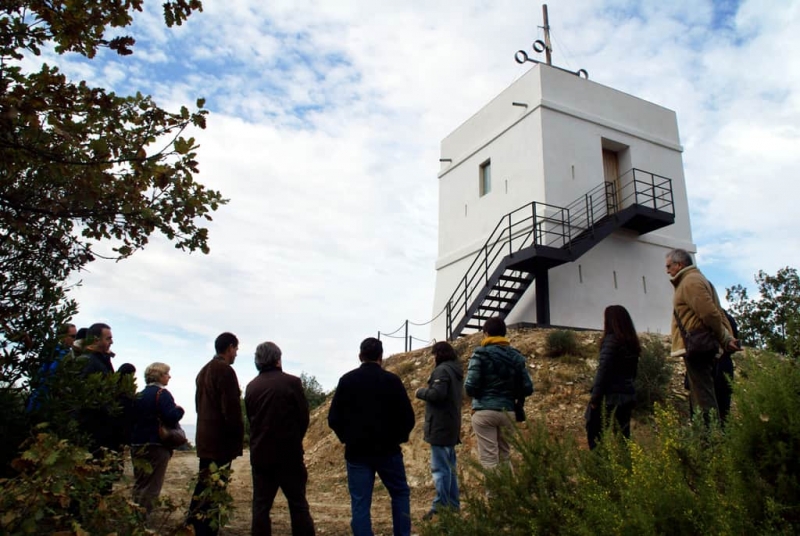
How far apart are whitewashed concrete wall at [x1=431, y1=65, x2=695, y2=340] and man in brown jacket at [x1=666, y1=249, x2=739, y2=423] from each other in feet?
31.4

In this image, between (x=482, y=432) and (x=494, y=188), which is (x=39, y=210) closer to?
(x=482, y=432)

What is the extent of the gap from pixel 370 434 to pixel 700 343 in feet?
9.16

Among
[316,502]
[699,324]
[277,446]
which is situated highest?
[699,324]

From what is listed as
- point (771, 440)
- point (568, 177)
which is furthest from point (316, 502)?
point (568, 177)

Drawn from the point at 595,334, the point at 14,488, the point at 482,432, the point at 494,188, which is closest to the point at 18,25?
the point at 14,488

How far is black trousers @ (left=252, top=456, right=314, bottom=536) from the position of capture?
16.6 feet

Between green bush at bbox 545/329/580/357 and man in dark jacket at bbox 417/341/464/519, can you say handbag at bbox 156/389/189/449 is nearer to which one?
man in dark jacket at bbox 417/341/464/519

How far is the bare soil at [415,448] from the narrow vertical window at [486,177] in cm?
528

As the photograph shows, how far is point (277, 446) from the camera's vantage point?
5.12 m

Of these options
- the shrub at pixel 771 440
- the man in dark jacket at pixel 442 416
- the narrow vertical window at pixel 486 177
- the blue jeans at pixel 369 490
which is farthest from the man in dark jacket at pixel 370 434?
the narrow vertical window at pixel 486 177

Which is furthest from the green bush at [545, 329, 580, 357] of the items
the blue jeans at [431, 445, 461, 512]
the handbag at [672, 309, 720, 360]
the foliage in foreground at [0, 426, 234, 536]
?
the foliage in foreground at [0, 426, 234, 536]

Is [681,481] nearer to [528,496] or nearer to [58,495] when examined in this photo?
[528,496]

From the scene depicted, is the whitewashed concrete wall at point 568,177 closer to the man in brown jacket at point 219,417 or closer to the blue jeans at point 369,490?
the blue jeans at point 369,490

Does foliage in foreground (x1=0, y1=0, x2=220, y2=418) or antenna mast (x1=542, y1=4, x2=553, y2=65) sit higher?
antenna mast (x1=542, y1=4, x2=553, y2=65)
